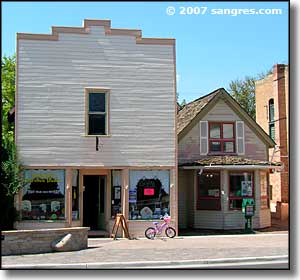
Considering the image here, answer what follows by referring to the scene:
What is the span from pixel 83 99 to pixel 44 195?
272 cm

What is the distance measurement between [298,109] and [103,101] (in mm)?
6205

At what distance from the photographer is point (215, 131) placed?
18.1 metres

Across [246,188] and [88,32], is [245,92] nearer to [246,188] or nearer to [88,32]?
[246,188]

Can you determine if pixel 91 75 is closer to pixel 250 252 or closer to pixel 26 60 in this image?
pixel 26 60

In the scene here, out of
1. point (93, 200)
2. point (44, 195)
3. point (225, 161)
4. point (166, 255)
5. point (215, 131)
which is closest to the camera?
point (166, 255)

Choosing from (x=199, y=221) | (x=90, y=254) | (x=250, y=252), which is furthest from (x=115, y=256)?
(x=199, y=221)

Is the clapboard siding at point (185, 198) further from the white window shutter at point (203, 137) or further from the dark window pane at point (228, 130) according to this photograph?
the dark window pane at point (228, 130)

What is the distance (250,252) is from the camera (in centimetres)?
1176

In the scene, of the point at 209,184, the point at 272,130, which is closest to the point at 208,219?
the point at 209,184

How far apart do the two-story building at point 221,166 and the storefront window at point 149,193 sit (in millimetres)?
2164

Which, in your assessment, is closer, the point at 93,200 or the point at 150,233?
the point at 150,233

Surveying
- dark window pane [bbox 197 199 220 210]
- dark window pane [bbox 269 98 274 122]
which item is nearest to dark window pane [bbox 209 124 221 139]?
dark window pane [bbox 197 199 220 210]

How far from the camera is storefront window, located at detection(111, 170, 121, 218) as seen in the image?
15031 millimetres

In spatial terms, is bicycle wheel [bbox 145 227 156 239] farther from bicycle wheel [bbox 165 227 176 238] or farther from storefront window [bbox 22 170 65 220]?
storefront window [bbox 22 170 65 220]
